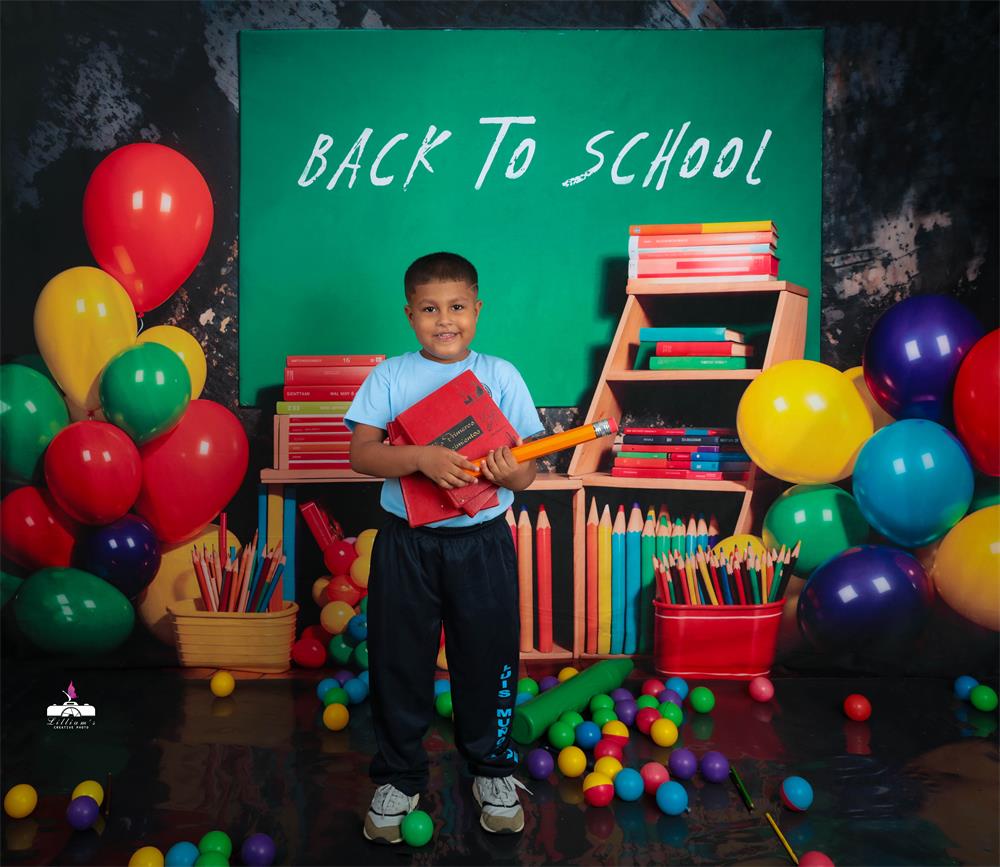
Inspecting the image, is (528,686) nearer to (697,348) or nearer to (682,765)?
(682,765)

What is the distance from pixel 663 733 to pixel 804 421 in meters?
1.04

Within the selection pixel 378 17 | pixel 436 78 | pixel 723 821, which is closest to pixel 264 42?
pixel 378 17

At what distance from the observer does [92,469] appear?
270cm

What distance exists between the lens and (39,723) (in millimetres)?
2615

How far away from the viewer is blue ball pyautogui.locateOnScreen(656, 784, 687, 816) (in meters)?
2.03

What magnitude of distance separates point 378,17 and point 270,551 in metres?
1.87

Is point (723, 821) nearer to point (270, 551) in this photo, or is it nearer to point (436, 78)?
point (270, 551)

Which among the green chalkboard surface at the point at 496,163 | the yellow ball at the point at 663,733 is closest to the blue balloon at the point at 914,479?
the green chalkboard surface at the point at 496,163

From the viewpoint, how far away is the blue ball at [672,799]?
2.03 meters

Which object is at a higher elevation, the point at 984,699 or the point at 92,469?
the point at 92,469

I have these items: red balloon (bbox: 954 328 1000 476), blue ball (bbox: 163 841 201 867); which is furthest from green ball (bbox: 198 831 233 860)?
red balloon (bbox: 954 328 1000 476)

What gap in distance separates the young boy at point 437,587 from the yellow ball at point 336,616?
1.01m

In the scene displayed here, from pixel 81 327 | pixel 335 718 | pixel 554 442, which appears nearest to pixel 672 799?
pixel 554 442

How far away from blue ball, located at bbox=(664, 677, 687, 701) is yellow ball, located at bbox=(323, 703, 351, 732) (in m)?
1.02
